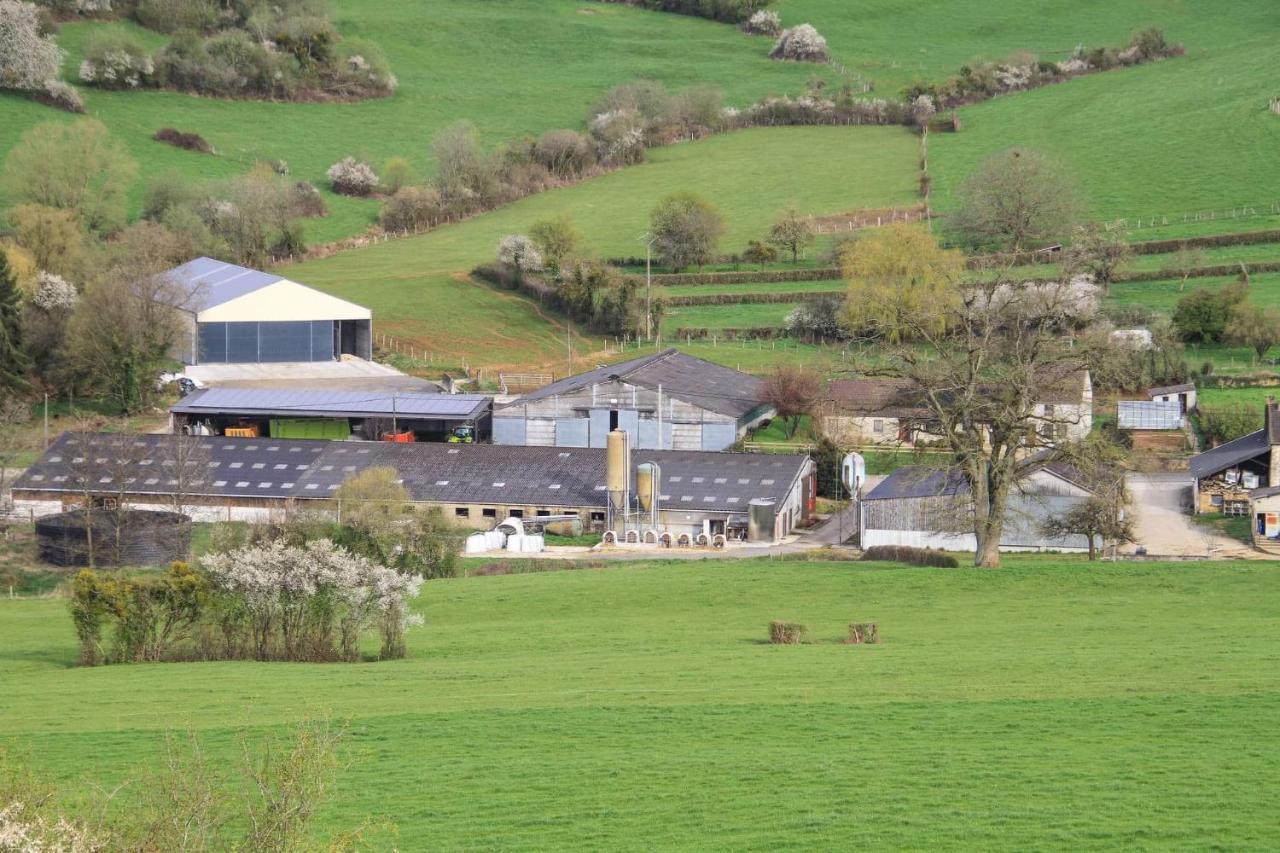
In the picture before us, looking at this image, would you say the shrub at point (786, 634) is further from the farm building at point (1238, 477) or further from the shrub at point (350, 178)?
the shrub at point (350, 178)

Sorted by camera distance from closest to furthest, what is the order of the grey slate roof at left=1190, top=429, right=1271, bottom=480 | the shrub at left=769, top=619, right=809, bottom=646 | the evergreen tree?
the shrub at left=769, top=619, right=809, bottom=646 < the grey slate roof at left=1190, top=429, right=1271, bottom=480 < the evergreen tree

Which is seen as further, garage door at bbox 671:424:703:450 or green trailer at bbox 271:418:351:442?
green trailer at bbox 271:418:351:442

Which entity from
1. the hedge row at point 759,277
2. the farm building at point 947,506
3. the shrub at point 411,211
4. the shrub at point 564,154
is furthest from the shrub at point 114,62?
the farm building at point 947,506

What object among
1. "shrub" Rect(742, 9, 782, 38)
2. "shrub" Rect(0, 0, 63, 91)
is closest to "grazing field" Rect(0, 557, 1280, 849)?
"shrub" Rect(0, 0, 63, 91)

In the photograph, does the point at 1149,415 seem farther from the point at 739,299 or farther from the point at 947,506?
the point at 739,299

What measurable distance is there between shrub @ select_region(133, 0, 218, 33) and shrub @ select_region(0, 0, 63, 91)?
18051 mm

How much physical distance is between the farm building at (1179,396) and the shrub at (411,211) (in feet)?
178

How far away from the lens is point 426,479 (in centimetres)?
6109

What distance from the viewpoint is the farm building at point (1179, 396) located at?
70562mm

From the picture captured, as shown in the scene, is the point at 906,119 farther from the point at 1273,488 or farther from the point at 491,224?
the point at 1273,488

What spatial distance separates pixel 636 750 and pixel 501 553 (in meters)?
29.5

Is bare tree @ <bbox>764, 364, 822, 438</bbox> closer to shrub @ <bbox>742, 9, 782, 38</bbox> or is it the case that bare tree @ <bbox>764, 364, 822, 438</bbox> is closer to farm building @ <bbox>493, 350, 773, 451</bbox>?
farm building @ <bbox>493, 350, 773, 451</bbox>

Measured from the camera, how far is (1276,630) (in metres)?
31.4

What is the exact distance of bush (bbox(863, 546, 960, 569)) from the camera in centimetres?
4178
